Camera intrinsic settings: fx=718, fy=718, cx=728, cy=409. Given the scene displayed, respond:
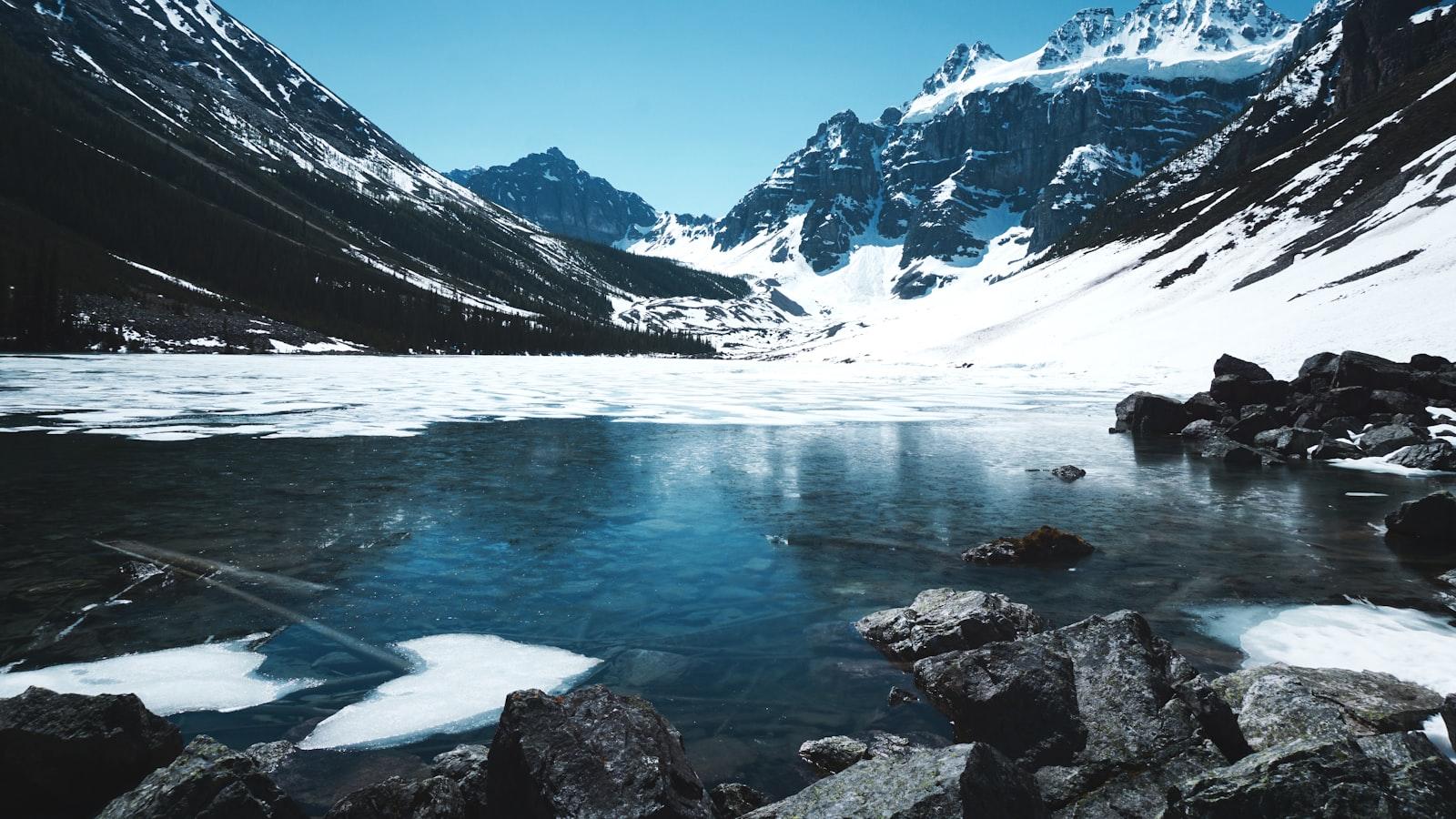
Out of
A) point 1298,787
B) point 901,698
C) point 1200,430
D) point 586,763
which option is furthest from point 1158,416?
point 586,763

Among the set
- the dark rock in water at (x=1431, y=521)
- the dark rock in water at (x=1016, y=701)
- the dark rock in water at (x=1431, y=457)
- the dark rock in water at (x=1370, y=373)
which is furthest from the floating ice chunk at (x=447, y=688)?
the dark rock in water at (x=1370, y=373)

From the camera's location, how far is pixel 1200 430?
25.5 m

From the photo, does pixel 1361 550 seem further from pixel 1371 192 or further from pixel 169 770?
pixel 1371 192

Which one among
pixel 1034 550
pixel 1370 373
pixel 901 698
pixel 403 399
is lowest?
pixel 901 698

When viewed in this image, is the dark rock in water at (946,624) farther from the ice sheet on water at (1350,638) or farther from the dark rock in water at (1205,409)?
the dark rock in water at (1205,409)

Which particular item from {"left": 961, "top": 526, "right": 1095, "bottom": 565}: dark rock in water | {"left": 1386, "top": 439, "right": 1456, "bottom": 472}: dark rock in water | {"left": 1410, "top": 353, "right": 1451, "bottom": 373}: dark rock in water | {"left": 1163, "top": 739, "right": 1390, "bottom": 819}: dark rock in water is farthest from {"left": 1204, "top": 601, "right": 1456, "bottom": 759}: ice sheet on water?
{"left": 1410, "top": 353, "right": 1451, "bottom": 373}: dark rock in water

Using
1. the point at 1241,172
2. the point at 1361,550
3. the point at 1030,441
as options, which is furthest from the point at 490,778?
the point at 1241,172

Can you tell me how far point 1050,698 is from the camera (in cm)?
582

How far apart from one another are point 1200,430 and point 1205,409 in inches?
91.6

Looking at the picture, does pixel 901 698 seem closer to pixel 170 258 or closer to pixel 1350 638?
pixel 1350 638

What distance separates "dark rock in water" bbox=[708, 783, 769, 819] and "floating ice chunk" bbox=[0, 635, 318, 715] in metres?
4.39

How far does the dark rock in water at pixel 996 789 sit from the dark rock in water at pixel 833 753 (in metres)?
1.49

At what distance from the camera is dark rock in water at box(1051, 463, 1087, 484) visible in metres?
18.2

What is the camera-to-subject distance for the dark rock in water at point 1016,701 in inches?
223
